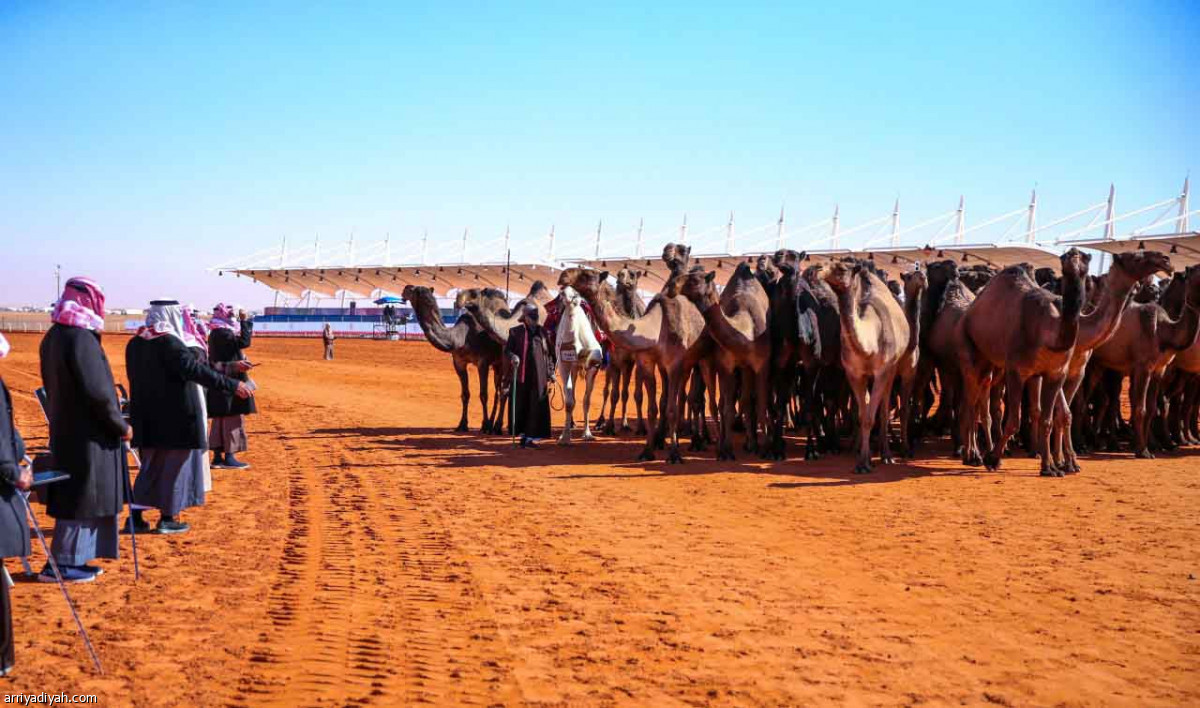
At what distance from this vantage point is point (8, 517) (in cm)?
561

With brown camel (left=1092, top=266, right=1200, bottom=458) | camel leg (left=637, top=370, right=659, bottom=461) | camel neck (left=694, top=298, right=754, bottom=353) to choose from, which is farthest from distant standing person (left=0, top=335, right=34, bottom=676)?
brown camel (left=1092, top=266, right=1200, bottom=458)

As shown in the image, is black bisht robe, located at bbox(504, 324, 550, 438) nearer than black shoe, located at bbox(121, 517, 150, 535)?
No

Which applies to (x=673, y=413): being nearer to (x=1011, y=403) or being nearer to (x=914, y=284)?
(x=914, y=284)

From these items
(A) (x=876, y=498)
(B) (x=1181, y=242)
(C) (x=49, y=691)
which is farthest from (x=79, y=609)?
(B) (x=1181, y=242)

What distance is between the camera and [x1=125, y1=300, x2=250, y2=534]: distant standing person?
908 cm

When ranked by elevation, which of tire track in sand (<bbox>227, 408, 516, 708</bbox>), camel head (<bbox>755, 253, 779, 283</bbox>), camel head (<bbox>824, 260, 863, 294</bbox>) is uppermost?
camel head (<bbox>755, 253, 779, 283</bbox>)

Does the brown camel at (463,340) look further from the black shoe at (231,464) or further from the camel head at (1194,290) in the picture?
the camel head at (1194,290)

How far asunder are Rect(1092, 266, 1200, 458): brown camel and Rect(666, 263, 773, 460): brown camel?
18.4ft

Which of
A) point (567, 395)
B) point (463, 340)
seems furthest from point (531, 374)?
point (463, 340)

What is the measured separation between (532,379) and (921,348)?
240 inches

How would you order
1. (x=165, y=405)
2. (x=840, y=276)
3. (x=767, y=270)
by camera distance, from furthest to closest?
(x=767, y=270) → (x=840, y=276) → (x=165, y=405)

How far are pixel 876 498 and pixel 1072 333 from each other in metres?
3.59

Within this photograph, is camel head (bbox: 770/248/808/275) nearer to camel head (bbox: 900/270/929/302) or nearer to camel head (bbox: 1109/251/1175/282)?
camel head (bbox: 900/270/929/302)

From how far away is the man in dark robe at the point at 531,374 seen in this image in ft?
54.6
